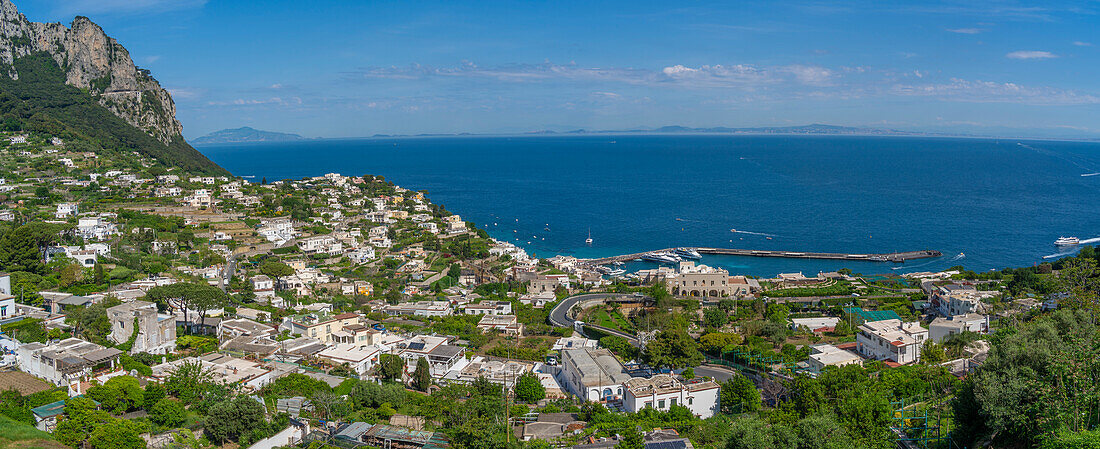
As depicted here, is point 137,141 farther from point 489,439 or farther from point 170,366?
point 489,439

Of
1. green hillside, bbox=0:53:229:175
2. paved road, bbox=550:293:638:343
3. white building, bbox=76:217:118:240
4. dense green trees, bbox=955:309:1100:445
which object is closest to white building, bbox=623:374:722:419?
dense green trees, bbox=955:309:1100:445

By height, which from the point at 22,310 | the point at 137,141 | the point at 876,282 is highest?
the point at 137,141

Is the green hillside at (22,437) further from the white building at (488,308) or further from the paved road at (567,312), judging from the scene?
the paved road at (567,312)

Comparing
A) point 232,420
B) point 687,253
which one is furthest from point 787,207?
point 232,420

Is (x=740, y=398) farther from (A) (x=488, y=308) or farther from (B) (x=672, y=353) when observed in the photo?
(A) (x=488, y=308)

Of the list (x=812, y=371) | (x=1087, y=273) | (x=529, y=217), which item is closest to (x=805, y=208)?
(x=529, y=217)

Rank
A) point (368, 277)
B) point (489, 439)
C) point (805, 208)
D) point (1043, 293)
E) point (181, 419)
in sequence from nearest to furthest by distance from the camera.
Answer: point (489, 439) < point (181, 419) < point (1043, 293) < point (368, 277) < point (805, 208)
